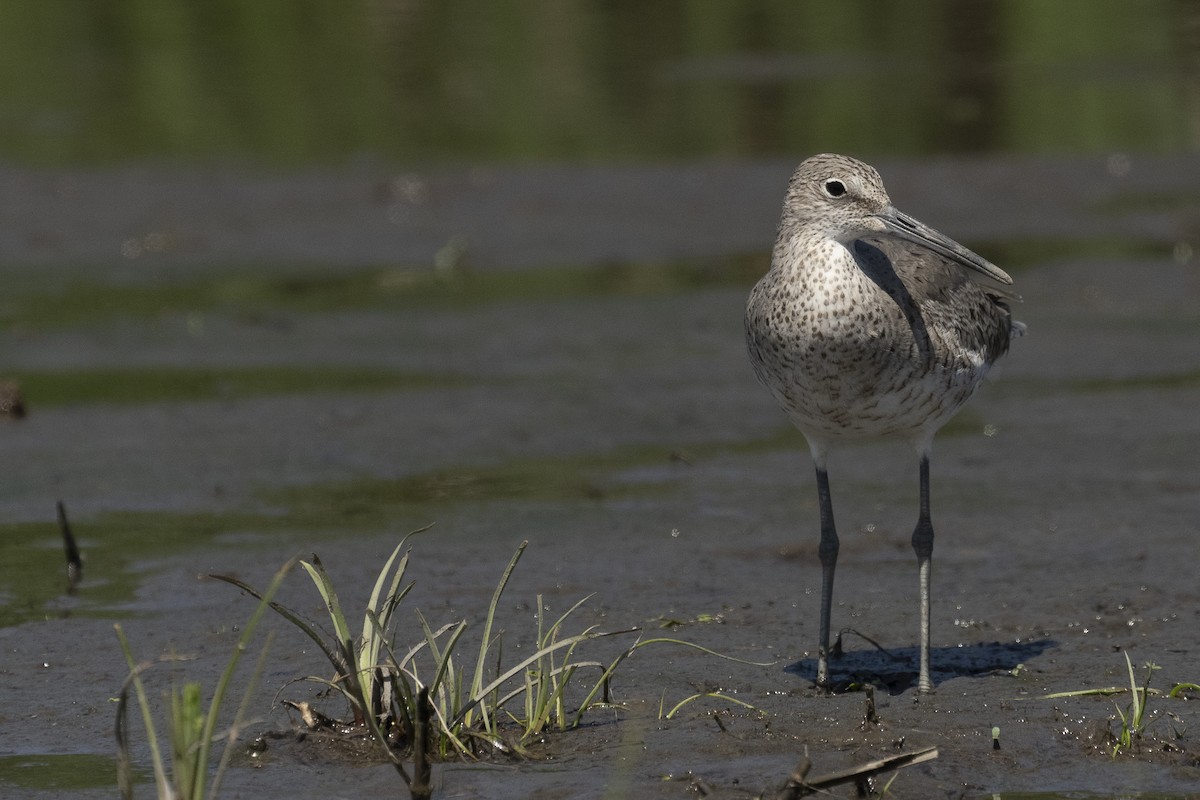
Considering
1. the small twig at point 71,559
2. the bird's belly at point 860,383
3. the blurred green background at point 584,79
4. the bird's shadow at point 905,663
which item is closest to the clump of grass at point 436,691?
the bird's shadow at point 905,663

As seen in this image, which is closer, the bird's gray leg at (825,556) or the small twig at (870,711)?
the small twig at (870,711)

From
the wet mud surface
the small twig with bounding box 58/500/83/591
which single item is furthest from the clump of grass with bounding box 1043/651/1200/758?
the small twig with bounding box 58/500/83/591

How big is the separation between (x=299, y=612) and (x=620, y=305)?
15.9 feet

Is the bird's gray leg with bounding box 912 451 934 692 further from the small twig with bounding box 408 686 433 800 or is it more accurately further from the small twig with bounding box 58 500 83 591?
the small twig with bounding box 58 500 83 591

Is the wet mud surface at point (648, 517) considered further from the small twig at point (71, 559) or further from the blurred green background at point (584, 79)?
the blurred green background at point (584, 79)

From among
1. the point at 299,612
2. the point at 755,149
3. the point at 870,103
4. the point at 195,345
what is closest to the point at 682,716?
the point at 299,612

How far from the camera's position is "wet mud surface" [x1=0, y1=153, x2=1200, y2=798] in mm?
5109

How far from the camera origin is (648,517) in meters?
7.55

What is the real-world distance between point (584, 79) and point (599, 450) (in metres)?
9.00

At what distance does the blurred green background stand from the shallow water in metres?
0.20

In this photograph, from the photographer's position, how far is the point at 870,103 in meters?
15.6

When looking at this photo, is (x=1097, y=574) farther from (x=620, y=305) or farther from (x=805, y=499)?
(x=620, y=305)

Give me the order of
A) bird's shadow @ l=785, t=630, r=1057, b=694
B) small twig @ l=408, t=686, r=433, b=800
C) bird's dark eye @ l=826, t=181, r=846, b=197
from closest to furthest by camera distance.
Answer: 1. small twig @ l=408, t=686, r=433, b=800
2. bird's dark eye @ l=826, t=181, r=846, b=197
3. bird's shadow @ l=785, t=630, r=1057, b=694

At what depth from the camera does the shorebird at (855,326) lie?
17.8 feet
